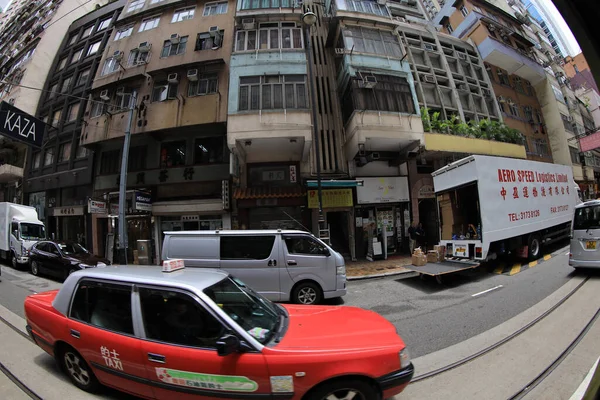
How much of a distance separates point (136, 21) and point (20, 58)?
19.1 m

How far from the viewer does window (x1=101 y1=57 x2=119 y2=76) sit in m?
16.9

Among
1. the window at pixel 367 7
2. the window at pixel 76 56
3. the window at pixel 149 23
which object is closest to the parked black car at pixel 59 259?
the window at pixel 149 23

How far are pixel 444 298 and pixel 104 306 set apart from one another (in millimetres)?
6957

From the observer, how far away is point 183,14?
17.3m

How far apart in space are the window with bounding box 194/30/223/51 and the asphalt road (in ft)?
46.8

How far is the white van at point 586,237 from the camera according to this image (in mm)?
6945

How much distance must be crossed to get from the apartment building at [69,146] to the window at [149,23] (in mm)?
5725

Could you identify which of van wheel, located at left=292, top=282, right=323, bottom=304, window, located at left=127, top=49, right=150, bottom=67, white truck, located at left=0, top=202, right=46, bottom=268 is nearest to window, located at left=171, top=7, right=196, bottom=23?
window, located at left=127, top=49, right=150, bottom=67

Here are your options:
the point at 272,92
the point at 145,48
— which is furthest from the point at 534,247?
the point at 145,48

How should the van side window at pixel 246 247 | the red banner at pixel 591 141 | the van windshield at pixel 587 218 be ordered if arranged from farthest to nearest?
the red banner at pixel 591 141, the van windshield at pixel 587 218, the van side window at pixel 246 247

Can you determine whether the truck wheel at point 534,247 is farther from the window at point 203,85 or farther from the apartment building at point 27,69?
the apartment building at point 27,69

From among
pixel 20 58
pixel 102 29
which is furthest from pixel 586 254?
pixel 20 58

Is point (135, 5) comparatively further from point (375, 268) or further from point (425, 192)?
point (375, 268)

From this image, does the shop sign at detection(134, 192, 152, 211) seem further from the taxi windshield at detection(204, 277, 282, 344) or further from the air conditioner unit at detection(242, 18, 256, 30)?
the taxi windshield at detection(204, 277, 282, 344)
